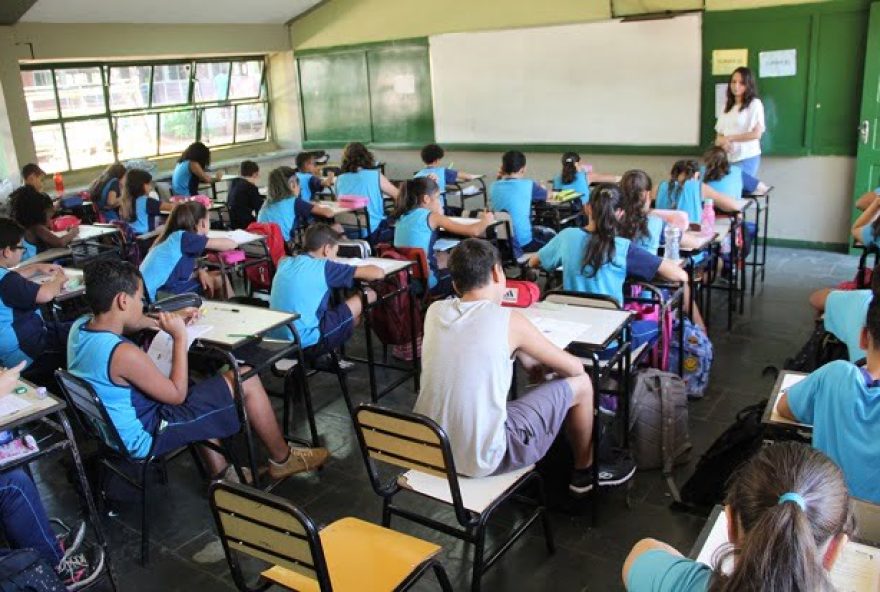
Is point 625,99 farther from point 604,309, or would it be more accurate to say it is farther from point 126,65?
point 126,65

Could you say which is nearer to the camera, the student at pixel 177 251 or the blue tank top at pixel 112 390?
the blue tank top at pixel 112 390

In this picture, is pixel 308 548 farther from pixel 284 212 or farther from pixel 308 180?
pixel 308 180

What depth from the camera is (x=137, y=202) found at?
6344 millimetres

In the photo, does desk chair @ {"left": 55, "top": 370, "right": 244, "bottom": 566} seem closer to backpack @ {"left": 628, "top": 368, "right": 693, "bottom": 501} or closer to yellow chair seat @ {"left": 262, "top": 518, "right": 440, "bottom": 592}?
yellow chair seat @ {"left": 262, "top": 518, "right": 440, "bottom": 592}

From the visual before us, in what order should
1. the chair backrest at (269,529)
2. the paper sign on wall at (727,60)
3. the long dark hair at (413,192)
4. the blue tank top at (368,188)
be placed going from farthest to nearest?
the paper sign on wall at (727,60) < the blue tank top at (368,188) < the long dark hair at (413,192) < the chair backrest at (269,529)

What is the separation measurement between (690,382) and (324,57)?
7.59 meters

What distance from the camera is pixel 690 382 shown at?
3.96m

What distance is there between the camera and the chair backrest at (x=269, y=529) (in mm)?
1748

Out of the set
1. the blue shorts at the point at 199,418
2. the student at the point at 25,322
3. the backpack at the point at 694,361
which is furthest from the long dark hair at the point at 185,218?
the backpack at the point at 694,361

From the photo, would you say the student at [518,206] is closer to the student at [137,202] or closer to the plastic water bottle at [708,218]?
the plastic water bottle at [708,218]

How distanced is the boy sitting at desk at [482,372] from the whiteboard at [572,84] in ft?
17.4

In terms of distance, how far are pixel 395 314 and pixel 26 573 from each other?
8.09ft

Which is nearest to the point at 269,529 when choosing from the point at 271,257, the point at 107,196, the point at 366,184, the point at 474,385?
the point at 474,385

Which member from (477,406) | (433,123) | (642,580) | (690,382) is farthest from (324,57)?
(642,580)
